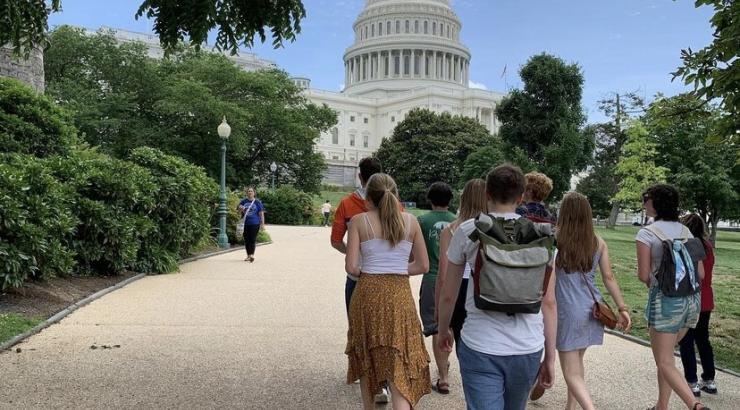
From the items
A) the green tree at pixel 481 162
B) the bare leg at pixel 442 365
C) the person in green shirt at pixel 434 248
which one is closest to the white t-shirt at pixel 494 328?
the person in green shirt at pixel 434 248

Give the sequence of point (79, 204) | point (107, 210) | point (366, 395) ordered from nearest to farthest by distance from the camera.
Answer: point (366, 395) → point (79, 204) → point (107, 210)

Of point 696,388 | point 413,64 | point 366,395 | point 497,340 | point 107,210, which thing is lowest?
point 696,388

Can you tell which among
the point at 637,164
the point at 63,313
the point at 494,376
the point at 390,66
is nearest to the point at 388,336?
the point at 494,376

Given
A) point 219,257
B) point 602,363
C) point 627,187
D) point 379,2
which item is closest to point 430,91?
point 379,2

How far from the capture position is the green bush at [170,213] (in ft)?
43.4

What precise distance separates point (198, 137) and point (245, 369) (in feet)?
117

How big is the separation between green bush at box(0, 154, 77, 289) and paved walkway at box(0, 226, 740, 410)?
88cm

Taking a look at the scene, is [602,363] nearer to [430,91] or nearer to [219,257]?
[219,257]

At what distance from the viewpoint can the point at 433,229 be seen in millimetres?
5484

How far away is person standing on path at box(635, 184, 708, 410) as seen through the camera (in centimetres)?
479

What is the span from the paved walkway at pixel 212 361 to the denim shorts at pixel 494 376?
221cm

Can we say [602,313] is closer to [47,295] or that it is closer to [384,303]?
[384,303]

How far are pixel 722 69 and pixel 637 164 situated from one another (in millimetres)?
→ 36130

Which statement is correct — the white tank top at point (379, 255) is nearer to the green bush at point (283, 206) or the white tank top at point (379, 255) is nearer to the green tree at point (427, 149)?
the green bush at point (283, 206)
